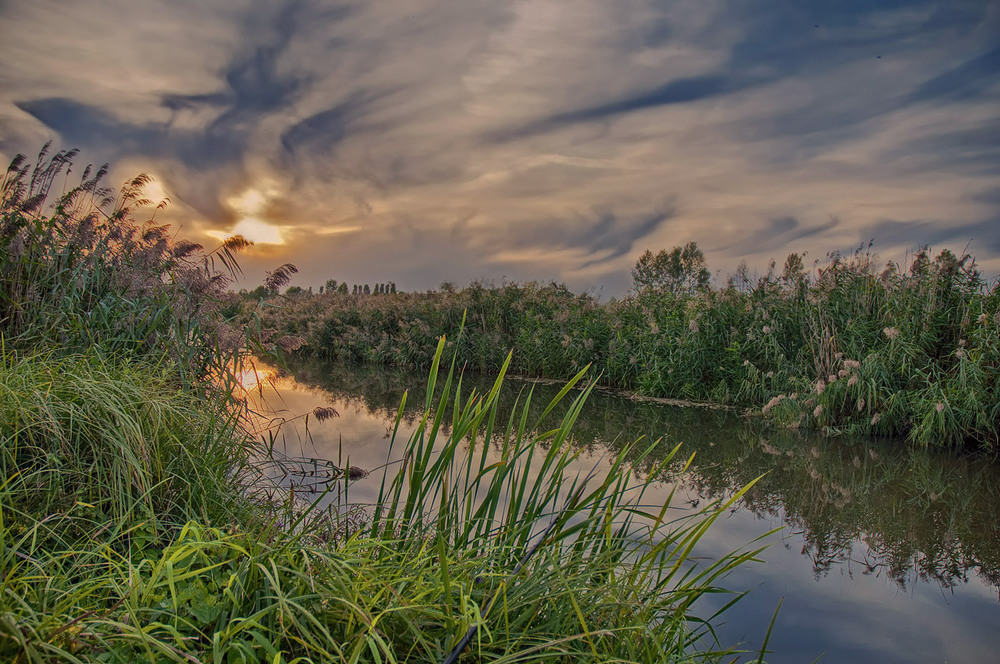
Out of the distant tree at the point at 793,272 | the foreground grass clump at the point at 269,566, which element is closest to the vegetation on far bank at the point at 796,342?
the distant tree at the point at 793,272

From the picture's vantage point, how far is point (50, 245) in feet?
15.4

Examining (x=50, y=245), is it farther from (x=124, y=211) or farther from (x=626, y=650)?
(x=626, y=650)

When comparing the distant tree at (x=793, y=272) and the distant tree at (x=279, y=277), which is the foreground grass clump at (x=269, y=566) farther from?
the distant tree at (x=793, y=272)

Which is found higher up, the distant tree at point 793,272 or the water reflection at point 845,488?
the distant tree at point 793,272

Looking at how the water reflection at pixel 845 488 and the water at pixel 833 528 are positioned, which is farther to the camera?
the water reflection at pixel 845 488

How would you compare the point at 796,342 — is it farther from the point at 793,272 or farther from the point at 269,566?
the point at 269,566

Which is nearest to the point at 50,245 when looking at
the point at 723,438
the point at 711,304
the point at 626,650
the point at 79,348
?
the point at 79,348

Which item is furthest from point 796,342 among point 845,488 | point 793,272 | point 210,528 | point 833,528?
point 210,528

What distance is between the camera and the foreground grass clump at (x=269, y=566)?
1517 millimetres

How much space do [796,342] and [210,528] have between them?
892 centimetres

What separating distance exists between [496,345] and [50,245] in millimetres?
9471

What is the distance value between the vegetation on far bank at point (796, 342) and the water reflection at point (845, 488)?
58 cm

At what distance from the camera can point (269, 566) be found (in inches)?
74.8

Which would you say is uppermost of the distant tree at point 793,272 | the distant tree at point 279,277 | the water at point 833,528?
the distant tree at point 793,272
